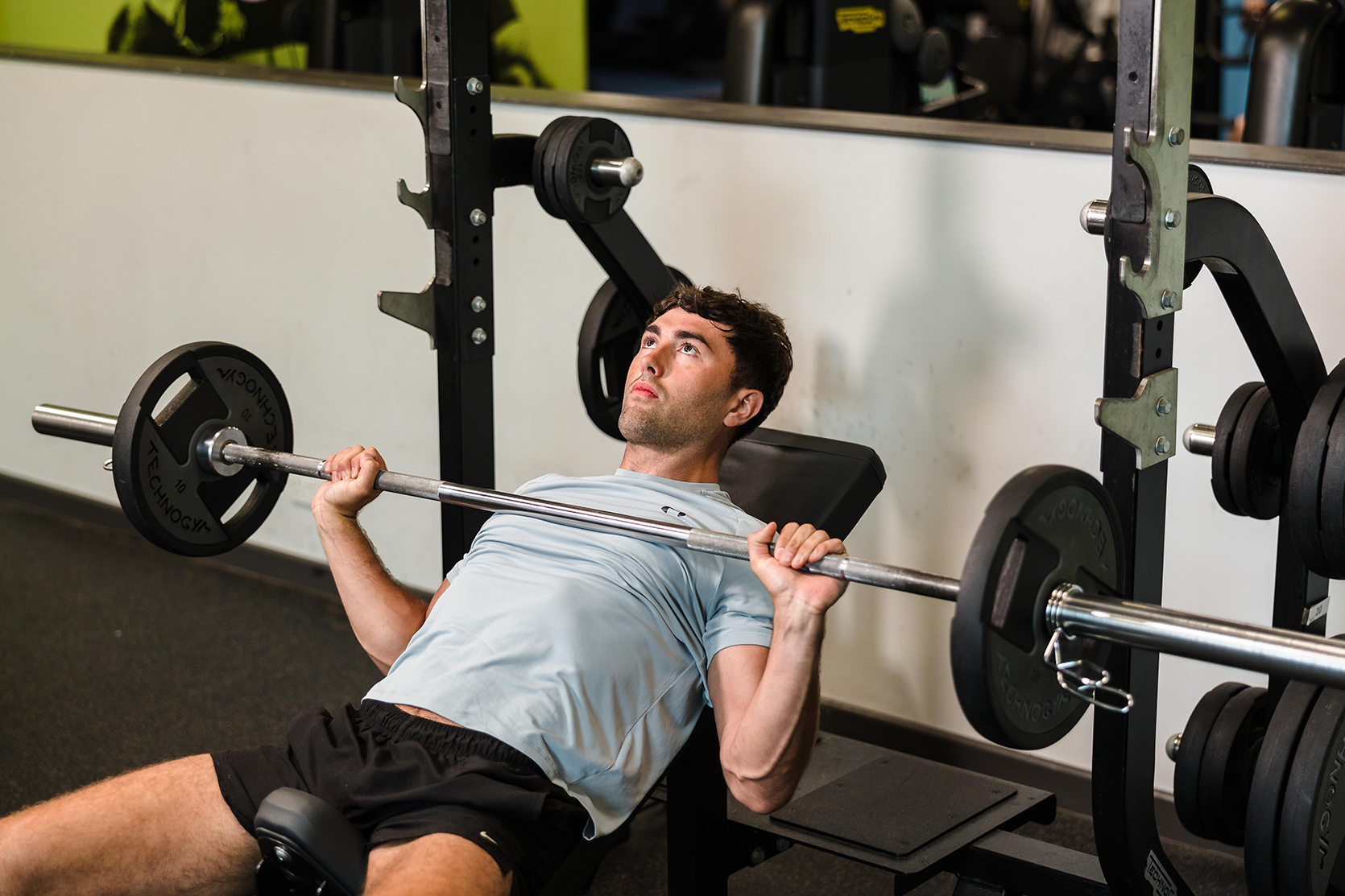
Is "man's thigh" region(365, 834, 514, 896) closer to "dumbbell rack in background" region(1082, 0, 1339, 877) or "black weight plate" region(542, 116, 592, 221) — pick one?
"dumbbell rack in background" region(1082, 0, 1339, 877)

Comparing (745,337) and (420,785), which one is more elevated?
(745,337)

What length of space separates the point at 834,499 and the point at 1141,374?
1.90ft

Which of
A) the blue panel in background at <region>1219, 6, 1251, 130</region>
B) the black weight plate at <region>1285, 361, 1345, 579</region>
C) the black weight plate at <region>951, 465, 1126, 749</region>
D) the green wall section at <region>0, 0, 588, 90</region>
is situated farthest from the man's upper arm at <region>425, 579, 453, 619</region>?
the blue panel in background at <region>1219, 6, 1251, 130</region>

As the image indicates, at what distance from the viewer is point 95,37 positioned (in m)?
4.04

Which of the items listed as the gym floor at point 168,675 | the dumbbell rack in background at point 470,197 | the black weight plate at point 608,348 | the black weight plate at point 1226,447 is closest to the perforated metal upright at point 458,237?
the dumbbell rack in background at point 470,197

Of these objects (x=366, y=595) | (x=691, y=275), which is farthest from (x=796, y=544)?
(x=691, y=275)

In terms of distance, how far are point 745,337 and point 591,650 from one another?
0.51 meters

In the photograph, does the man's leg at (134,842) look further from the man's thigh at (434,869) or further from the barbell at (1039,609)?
the barbell at (1039,609)

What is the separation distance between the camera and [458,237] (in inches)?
71.6

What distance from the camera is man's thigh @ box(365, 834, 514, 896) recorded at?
1296 millimetres

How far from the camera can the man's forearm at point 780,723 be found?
4.44ft

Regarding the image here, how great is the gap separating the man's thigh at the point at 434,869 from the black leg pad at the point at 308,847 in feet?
0.08

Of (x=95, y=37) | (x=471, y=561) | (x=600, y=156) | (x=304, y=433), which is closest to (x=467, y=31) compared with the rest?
(x=600, y=156)

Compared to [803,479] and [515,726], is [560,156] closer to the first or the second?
[803,479]
